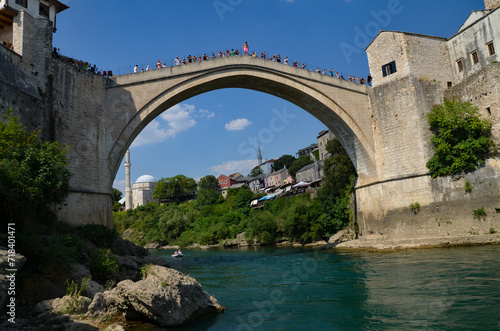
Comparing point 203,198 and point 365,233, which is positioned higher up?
point 203,198

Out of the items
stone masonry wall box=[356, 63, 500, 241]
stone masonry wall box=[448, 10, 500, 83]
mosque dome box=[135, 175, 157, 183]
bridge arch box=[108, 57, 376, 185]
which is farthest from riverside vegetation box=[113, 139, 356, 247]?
mosque dome box=[135, 175, 157, 183]

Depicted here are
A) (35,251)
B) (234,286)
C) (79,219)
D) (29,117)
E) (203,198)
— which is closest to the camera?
→ (35,251)

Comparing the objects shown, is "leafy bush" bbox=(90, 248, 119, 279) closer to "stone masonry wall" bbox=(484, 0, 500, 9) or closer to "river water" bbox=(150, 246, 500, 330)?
"river water" bbox=(150, 246, 500, 330)

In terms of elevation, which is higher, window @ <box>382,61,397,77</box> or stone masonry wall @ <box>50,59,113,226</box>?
window @ <box>382,61,397,77</box>

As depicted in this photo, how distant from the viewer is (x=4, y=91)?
10852 millimetres

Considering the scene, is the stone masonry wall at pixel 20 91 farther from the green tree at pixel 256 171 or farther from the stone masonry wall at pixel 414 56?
the green tree at pixel 256 171

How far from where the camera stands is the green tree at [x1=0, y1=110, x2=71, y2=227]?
8.04 meters

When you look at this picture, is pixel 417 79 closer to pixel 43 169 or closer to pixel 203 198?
pixel 43 169

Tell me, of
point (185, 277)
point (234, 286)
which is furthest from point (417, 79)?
point (185, 277)

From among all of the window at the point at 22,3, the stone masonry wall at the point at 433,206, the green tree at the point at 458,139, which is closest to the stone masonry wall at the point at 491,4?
the green tree at the point at 458,139

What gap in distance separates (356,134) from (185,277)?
14055 mm

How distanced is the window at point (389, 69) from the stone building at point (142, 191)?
57535mm

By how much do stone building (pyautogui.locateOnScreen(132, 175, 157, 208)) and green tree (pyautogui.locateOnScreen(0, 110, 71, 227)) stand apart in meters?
60.5

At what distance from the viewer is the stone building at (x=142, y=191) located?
68688 millimetres
